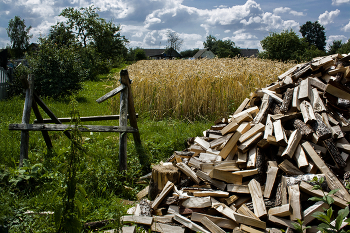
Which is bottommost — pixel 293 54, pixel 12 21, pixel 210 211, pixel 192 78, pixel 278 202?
pixel 210 211

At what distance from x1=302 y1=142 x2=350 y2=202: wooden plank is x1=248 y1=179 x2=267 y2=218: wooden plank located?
0.86 metres

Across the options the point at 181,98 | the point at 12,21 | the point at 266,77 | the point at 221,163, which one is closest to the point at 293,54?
the point at 266,77

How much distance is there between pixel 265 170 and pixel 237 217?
979 millimetres

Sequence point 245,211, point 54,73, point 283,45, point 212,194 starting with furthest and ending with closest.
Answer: point 283,45, point 54,73, point 212,194, point 245,211

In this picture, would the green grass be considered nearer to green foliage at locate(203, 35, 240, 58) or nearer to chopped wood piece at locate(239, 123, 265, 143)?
chopped wood piece at locate(239, 123, 265, 143)

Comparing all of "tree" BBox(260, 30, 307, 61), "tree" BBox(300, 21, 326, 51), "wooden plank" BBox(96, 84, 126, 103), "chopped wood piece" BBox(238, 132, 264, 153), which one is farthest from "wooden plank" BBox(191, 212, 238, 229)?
"tree" BBox(300, 21, 326, 51)

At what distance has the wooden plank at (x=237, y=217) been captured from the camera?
9.71 ft

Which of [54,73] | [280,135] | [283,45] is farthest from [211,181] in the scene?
[283,45]

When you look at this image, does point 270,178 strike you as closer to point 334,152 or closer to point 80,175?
point 334,152

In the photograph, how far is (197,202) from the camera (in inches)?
131

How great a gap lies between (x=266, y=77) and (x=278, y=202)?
656cm

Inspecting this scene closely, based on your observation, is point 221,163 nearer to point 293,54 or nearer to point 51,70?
point 51,70

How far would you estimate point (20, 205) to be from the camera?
10.6ft

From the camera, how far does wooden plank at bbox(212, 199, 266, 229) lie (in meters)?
2.96
